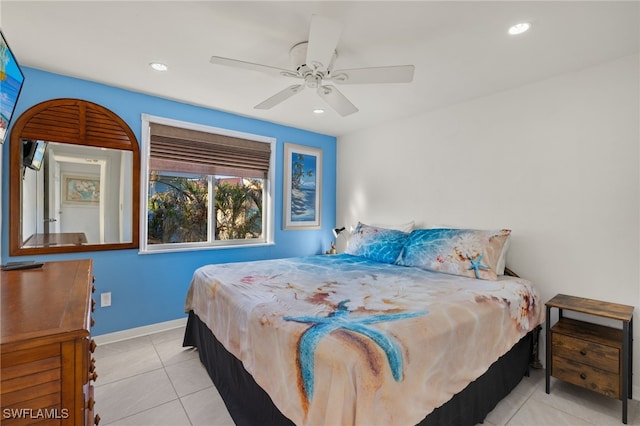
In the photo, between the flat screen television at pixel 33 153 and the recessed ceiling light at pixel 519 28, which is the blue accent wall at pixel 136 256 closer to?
the flat screen television at pixel 33 153

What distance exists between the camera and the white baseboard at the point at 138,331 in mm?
2762

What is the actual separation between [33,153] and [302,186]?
2.77m

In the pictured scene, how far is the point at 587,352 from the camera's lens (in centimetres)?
195

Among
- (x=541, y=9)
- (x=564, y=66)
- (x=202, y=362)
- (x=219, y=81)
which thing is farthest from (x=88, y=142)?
(x=564, y=66)

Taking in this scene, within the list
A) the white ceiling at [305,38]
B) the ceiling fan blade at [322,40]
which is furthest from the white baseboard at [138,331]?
the ceiling fan blade at [322,40]

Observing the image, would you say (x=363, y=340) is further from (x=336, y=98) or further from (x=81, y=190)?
(x=81, y=190)

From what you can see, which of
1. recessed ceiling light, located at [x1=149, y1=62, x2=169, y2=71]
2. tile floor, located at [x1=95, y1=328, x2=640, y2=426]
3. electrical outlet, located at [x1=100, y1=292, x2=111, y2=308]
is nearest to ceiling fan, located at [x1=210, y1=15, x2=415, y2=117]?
recessed ceiling light, located at [x1=149, y1=62, x2=169, y2=71]

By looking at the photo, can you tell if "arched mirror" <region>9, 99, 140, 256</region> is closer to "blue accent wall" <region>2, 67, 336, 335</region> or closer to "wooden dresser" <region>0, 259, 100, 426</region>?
"blue accent wall" <region>2, 67, 336, 335</region>

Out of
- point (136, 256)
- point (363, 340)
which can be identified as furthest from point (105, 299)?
point (363, 340)

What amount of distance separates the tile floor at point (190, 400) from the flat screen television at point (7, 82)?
177cm

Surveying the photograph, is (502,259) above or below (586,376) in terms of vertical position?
above

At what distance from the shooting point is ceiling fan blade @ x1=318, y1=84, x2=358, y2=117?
216 centimetres

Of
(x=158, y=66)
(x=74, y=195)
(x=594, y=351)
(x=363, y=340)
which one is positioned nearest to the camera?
(x=363, y=340)

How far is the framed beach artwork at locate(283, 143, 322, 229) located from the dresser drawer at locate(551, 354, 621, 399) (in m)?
3.00
